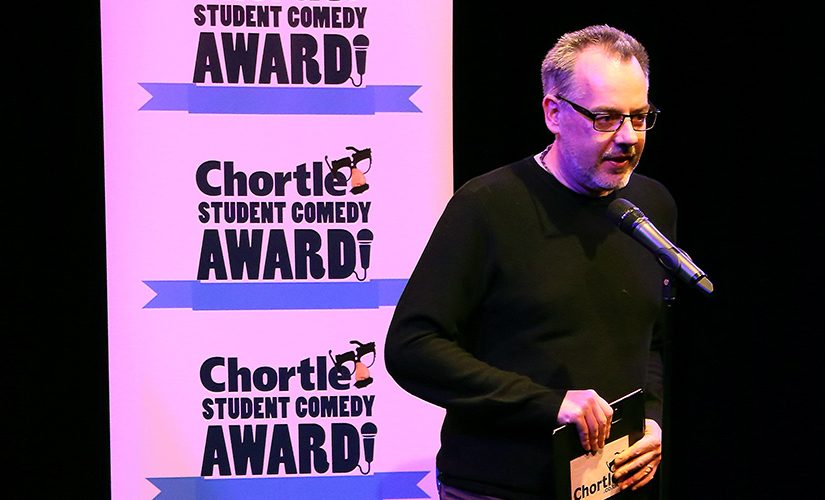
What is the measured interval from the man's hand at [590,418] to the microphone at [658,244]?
9.6 inches

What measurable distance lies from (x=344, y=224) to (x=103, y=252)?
0.73 m

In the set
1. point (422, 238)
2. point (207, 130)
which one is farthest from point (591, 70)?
point (207, 130)

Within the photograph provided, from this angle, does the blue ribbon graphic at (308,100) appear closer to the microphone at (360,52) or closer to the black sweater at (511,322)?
the microphone at (360,52)

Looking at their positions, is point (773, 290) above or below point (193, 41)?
below

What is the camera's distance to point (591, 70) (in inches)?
68.4

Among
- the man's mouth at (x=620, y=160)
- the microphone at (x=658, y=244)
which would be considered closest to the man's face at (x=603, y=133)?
the man's mouth at (x=620, y=160)

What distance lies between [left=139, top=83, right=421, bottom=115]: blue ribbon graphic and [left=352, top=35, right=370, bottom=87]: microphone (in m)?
0.05

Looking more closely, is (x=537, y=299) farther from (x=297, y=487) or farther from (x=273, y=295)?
(x=297, y=487)

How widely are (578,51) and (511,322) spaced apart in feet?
1.67

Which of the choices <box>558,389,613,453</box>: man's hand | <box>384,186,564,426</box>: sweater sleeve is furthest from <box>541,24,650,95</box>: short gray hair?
<box>558,389,613,453</box>: man's hand

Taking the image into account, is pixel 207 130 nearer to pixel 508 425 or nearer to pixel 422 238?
pixel 422 238

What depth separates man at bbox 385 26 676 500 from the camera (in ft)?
5.52

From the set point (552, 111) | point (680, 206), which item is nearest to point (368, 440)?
point (680, 206)

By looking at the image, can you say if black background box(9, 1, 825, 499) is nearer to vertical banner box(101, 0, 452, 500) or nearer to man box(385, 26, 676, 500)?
vertical banner box(101, 0, 452, 500)
